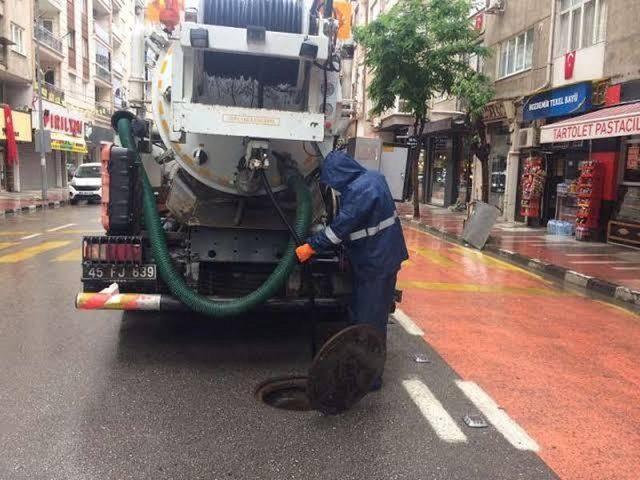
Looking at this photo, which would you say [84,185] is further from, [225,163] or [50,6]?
[225,163]

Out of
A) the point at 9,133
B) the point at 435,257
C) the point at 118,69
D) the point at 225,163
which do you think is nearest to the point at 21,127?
the point at 9,133

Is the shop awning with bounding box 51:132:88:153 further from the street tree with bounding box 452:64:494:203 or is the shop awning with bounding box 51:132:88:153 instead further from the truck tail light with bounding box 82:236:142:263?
the truck tail light with bounding box 82:236:142:263

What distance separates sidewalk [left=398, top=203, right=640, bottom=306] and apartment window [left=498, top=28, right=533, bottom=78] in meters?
4.88

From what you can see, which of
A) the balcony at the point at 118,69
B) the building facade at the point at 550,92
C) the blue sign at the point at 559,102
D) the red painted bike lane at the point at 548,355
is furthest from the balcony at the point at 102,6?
the red painted bike lane at the point at 548,355

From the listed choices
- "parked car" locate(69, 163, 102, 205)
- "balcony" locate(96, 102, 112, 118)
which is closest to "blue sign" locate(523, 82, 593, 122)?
"parked car" locate(69, 163, 102, 205)

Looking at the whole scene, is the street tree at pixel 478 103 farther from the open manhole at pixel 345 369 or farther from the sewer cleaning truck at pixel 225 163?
the open manhole at pixel 345 369

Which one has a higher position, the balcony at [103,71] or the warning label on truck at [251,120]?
the balcony at [103,71]

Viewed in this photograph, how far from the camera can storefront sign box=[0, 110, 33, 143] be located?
28.4 metres

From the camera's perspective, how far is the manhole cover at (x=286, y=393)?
14.1ft

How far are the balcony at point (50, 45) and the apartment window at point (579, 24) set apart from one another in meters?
26.0

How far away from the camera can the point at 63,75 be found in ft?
117

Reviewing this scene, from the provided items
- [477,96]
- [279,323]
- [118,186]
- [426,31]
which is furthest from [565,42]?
[118,186]

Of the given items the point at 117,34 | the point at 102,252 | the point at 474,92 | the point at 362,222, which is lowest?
the point at 102,252

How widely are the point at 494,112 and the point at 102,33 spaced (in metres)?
33.3
